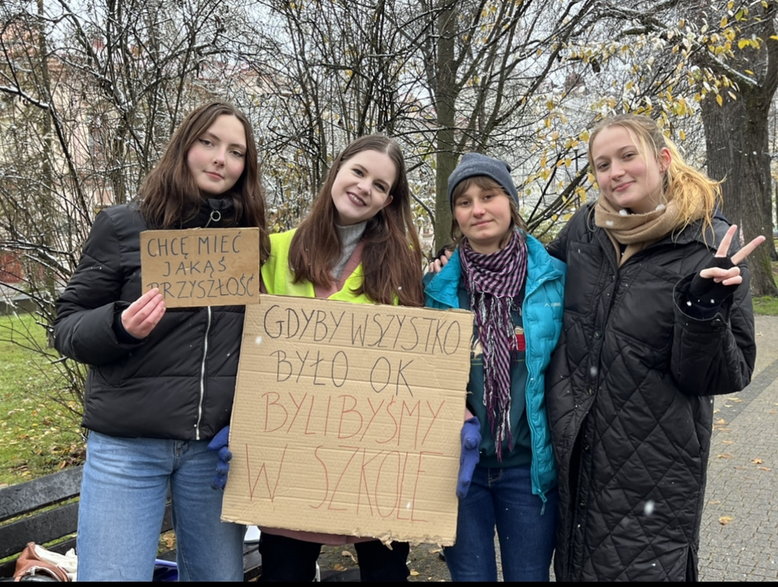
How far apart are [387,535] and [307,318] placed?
769 mm

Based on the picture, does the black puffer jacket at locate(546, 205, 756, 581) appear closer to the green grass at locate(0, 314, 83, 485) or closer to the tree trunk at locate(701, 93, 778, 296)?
the green grass at locate(0, 314, 83, 485)

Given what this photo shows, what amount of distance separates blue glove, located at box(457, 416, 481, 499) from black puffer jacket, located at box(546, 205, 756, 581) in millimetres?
270

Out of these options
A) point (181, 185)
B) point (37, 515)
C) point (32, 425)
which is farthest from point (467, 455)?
point (32, 425)

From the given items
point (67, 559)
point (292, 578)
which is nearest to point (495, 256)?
point (292, 578)

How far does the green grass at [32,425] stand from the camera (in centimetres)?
561

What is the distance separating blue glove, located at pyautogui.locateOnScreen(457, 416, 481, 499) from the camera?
2.18 meters

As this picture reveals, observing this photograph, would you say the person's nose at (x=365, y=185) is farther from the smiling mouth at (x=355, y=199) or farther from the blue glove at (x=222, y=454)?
the blue glove at (x=222, y=454)

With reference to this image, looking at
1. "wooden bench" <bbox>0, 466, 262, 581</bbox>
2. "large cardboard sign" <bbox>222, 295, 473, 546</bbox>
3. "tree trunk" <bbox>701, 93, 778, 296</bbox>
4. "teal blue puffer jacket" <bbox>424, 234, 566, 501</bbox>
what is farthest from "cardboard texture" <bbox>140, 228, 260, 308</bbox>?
"tree trunk" <bbox>701, 93, 778, 296</bbox>

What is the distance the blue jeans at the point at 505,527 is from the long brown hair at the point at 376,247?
0.71 meters

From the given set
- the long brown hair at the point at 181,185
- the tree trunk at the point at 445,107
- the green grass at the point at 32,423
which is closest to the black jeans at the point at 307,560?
the long brown hair at the point at 181,185

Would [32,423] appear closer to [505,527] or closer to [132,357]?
[132,357]

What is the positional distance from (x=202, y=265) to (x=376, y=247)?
2.20 ft

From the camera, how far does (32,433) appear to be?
22.2 feet

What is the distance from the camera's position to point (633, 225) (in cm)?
218
